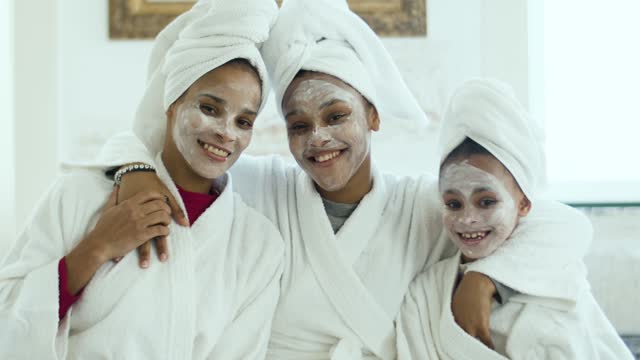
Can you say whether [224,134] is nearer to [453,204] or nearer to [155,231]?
[155,231]

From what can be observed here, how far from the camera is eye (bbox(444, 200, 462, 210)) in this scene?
1365mm

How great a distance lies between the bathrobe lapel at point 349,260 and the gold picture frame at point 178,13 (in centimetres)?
92

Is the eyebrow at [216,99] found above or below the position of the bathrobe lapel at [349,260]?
above

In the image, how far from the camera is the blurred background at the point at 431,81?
2.27m

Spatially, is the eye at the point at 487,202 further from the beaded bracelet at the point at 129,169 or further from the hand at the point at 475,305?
the beaded bracelet at the point at 129,169

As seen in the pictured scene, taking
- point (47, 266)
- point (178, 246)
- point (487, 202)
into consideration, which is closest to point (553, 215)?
point (487, 202)

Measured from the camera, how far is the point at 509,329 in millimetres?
1308

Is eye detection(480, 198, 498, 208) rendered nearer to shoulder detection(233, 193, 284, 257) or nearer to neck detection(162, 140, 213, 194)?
shoulder detection(233, 193, 284, 257)

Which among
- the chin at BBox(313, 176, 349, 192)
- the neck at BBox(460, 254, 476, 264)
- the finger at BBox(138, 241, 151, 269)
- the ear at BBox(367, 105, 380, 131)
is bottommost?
the neck at BBox(460, 254, 476, 264)

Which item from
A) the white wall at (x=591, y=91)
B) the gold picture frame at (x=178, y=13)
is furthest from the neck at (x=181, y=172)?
the white wall at (x=591, y=91)

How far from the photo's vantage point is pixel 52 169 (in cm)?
230

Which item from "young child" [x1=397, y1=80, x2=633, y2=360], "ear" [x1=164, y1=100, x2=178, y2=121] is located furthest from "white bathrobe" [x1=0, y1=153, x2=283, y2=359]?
"young child" [x1=397, y1=80, x2=633, y2=360]

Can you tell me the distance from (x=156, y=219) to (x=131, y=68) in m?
1.15

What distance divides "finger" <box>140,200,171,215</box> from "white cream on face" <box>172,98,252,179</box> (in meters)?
0.10
